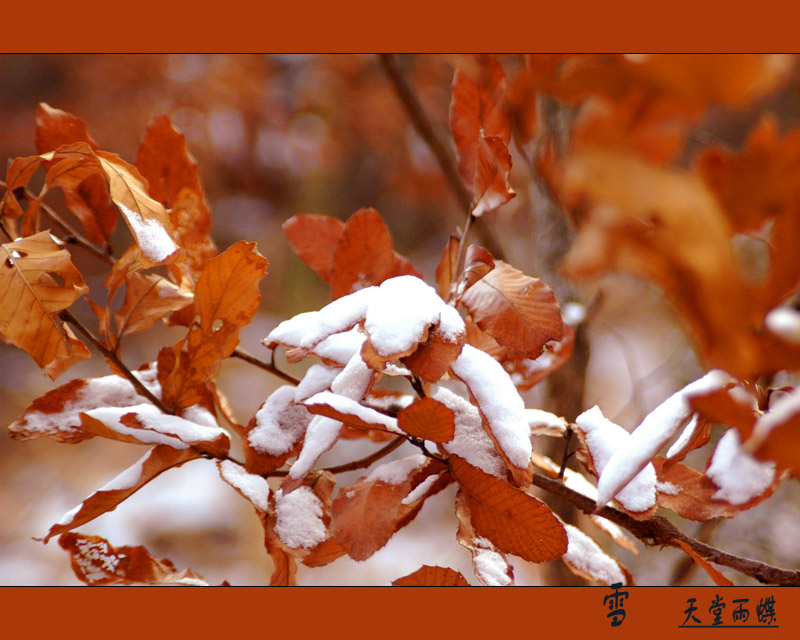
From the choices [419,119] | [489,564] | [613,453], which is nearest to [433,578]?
[489,564]

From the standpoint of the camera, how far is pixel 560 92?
199mm

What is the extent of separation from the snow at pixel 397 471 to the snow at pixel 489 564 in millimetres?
60

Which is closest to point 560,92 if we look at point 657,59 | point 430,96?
point 657,59

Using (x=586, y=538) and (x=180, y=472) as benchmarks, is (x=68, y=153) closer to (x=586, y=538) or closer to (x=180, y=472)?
(x=586, y=538)

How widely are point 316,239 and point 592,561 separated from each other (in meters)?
0.33

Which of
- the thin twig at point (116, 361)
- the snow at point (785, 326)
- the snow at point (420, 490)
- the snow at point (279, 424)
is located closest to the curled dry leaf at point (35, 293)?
the thin twig at point (116, 361)

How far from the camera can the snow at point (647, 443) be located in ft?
1.09

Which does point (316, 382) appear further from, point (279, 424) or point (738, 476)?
point (738, 476)

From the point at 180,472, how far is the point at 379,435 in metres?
1.77

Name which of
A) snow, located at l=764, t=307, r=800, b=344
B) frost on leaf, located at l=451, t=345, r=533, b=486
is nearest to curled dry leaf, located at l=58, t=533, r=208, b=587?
frost on leaf, located at l=451, t=345, r=533, b=486

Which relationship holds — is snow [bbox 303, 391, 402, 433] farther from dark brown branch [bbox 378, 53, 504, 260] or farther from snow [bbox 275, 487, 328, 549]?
dark brown branch [bbox 378, 53, 504, 260]

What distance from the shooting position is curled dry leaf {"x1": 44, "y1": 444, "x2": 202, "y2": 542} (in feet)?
1.32

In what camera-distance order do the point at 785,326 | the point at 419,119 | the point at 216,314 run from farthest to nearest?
the point at 419,119
the point at 216,314
the point at 785,326

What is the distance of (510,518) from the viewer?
0.38 m
